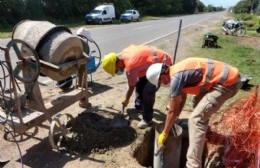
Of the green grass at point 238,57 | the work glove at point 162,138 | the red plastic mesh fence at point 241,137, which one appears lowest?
the green grass at point 238,57

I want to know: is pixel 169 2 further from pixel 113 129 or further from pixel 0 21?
pixel 113 129

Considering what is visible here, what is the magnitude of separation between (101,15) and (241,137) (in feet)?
90.6

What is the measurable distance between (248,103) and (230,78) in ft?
4.73

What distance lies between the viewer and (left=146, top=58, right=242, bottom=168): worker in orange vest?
14.9 ft

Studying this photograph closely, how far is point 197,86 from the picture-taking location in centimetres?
472

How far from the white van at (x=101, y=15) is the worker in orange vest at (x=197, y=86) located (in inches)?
1071

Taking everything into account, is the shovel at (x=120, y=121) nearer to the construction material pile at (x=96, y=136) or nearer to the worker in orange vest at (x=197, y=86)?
the construction material pile at (x=96, y=136)

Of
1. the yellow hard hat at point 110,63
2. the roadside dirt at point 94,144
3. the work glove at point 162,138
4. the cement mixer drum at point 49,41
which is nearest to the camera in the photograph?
the work glove at point 162,138

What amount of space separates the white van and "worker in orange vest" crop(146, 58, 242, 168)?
89.2ft

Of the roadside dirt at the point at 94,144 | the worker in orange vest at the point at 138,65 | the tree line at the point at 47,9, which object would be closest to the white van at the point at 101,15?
the tree line at the point at 47,9

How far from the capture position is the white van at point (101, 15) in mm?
31050

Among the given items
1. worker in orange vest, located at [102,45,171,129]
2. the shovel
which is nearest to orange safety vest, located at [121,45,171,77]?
worker in orange vest, located at [102,45,171,129]

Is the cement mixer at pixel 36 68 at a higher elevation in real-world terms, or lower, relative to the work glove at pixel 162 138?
higher

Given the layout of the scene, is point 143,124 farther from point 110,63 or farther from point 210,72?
point 210,72
